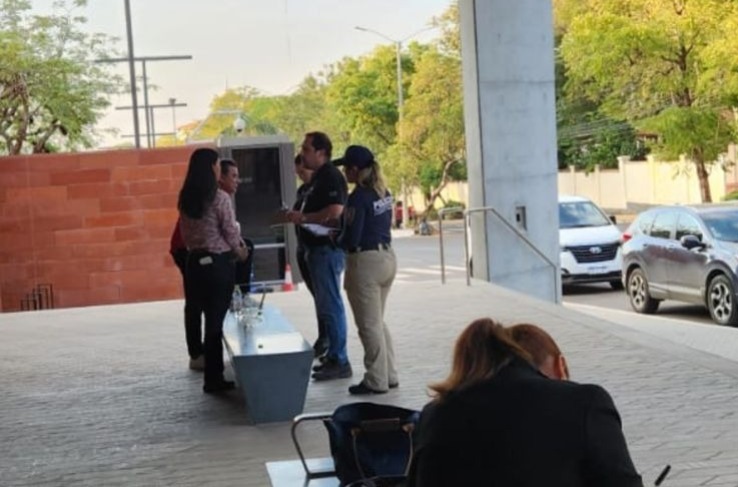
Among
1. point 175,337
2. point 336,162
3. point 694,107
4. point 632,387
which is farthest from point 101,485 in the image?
point 694,107

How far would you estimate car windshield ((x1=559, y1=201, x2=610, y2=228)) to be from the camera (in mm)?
19344

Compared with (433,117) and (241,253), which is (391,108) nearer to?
(433,117)

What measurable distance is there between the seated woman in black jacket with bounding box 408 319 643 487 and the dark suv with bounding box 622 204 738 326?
10.8 m

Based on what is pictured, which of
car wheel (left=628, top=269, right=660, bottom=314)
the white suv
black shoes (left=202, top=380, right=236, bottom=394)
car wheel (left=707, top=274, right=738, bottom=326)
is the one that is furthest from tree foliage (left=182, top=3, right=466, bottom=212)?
black shoes (left=202, top=380, right=236, bottom=394)

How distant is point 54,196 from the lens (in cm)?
1661

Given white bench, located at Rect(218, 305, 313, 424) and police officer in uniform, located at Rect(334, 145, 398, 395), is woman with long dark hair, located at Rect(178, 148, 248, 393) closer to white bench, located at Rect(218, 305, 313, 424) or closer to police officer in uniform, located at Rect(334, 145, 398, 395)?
white bench, located at Rect(218, 305, 313, 424)

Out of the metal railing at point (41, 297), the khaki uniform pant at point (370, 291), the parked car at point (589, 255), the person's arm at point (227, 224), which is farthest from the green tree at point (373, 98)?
the khaki uniform pant at point (370, 291)

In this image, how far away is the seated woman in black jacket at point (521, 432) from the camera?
2.73m

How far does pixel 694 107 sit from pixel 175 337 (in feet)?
54.6

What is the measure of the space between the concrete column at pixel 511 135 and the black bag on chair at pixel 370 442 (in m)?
11.2

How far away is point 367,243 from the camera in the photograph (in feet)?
24.4

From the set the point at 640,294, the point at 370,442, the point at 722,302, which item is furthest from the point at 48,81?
the point at 370,442

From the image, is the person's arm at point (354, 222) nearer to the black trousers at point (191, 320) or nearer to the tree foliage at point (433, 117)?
the black trousers at point (191, 320)

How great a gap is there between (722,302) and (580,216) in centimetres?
650
